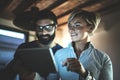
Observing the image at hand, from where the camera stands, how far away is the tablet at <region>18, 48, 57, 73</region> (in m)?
0.81

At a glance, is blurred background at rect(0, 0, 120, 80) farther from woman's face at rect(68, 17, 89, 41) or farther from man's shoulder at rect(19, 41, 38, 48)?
woman's face at rect(68, 17, 89, 41)

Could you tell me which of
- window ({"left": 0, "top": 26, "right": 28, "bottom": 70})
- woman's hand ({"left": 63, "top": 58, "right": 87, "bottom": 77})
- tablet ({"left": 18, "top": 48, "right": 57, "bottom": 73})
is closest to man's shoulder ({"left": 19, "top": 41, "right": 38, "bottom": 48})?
window ({"left": 0, "top": 26, "right": 28, "bottom": 70})

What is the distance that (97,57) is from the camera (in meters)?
0.92

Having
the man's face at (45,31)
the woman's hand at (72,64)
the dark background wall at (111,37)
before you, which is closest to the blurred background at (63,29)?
the dark background wall at (111,37)

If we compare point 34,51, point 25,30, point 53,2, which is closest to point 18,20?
point 25,30

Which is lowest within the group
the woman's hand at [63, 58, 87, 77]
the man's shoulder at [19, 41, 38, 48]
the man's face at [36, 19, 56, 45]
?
the woman's hand at [63, 58, 87, 77]

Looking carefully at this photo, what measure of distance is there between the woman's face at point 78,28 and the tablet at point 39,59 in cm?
16

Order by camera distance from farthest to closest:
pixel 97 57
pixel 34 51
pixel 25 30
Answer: pixel 25 30, pixel 97 57, pixel 34 51

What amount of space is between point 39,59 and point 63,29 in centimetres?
42

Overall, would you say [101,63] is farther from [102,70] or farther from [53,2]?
[53,2]

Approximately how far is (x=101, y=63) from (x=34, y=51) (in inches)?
10.8

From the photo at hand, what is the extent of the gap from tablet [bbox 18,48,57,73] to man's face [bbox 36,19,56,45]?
5.6 inches

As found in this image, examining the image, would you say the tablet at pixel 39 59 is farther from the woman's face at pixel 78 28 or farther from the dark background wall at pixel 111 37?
the dark background wall at pixel 111 37

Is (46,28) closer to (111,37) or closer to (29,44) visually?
(29,44)
